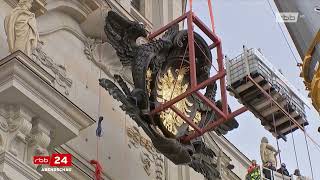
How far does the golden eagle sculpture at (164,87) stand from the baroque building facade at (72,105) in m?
0.68

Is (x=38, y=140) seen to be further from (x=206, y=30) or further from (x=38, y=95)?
(x=206, y=30)

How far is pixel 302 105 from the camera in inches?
508

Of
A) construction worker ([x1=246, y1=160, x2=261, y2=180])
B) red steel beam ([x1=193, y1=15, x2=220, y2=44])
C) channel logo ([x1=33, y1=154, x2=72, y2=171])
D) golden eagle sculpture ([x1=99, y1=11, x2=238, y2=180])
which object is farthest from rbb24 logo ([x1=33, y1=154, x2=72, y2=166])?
construction worker ([x1=246, y1=160, x2=261, y2=180])

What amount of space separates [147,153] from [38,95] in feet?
12.7

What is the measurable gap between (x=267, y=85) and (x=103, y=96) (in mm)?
3830

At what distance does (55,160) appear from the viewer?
1291cm

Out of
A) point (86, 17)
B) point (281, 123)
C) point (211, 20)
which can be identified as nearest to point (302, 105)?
point (281, 123)

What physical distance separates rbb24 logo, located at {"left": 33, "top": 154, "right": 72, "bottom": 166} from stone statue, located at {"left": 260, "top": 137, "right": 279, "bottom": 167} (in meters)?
5.94

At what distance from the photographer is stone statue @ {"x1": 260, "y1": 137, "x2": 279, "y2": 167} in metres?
18.5

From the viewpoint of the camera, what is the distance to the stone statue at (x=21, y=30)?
42.6 feet

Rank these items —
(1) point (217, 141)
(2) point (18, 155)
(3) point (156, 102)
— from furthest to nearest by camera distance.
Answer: (1) point (217, 141) < (3) point (156, 102) < (2) point (18, 155)

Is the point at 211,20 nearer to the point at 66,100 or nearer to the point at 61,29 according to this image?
the point at 61,29

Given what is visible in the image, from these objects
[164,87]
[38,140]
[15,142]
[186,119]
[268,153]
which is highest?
[268,153]

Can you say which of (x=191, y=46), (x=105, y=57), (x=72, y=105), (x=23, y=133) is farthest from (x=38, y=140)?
(x=105, y=57)
